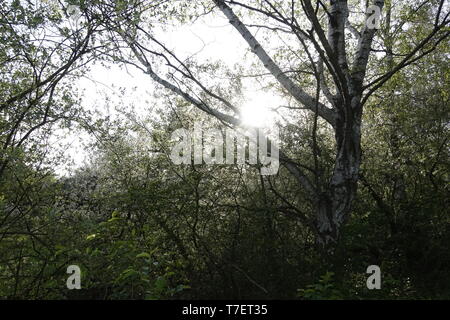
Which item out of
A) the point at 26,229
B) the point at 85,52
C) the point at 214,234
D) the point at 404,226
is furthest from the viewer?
the point at 404,226

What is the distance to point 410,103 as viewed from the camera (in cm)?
795

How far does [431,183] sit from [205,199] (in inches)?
158

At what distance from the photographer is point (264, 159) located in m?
6.61

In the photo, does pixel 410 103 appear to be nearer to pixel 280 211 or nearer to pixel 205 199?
pixel 280 211

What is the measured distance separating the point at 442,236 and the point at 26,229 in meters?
5.57

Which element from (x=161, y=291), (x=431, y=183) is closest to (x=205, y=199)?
(x=161, y=291)

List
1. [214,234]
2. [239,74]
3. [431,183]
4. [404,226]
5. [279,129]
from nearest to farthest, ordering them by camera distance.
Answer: [214,234] → [404,226] → [431,183] → [279,129] → [239,74]

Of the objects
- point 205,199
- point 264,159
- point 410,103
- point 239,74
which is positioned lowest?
point 205,199

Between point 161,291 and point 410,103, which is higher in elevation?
point 410,103
